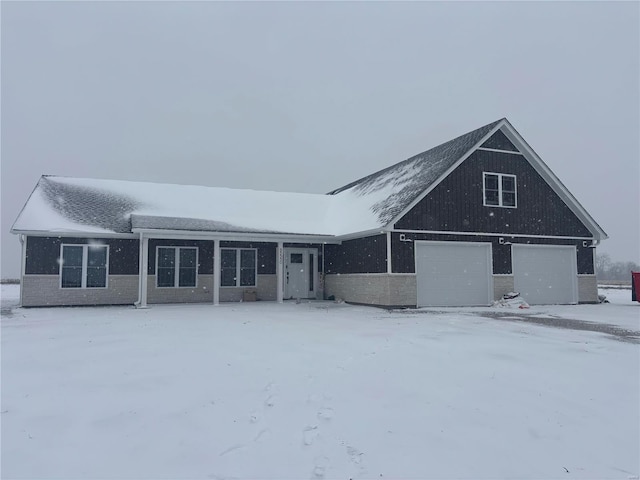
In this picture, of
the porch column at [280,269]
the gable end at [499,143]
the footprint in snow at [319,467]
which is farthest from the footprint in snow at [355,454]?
the gable end at [499,143]

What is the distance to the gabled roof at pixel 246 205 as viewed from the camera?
17938 millimetres

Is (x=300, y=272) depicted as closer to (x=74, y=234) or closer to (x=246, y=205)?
(x=246, y=205)

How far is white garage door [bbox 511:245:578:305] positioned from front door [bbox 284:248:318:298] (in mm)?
8693

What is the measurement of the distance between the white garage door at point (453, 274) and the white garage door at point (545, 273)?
1.47 metres

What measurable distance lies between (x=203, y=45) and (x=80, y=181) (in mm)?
52917

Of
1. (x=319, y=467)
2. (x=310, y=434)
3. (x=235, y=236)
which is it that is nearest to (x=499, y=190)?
(x=235, y=236)

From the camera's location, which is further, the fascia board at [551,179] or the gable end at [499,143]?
the fascia board at [551,179]

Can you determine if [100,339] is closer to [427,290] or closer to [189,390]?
[189,390]

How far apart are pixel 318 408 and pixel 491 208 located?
15693mm

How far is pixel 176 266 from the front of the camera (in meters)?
19.5

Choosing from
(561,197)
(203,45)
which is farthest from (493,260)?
(203,45)

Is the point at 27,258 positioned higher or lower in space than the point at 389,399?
higher

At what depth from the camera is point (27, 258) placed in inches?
696

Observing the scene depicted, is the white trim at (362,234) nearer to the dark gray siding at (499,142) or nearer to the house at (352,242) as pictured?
the house at (352,242)
